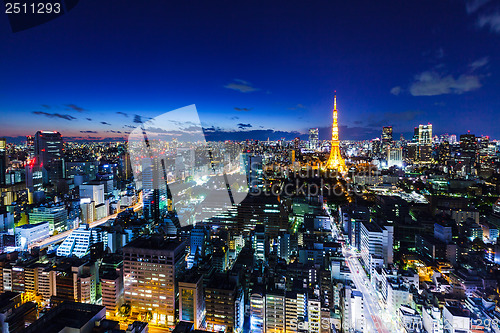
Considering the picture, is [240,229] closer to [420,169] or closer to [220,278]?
[220,278]

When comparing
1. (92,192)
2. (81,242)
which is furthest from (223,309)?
(92,192)

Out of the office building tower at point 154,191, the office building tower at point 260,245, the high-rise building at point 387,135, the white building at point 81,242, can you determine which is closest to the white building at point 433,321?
the office building tower at point 260,245

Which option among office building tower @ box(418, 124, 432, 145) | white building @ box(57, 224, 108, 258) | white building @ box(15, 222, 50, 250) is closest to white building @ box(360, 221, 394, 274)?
white building @ box(57, 224, 108, 258)

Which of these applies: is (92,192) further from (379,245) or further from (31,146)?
(379,245)

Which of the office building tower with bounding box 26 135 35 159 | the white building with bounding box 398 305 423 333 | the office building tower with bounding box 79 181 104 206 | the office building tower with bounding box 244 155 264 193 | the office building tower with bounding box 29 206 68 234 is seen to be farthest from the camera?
the office building tower with bounding box 26 135 35 159

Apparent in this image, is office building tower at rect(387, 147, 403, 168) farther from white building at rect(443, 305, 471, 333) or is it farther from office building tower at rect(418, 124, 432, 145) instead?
white building at rect(443, 305, 471, 333)

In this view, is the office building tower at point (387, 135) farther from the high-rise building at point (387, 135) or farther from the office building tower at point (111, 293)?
the office building tower at point (111, 293)

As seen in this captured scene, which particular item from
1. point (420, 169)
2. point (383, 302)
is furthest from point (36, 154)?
point (420, 169)
